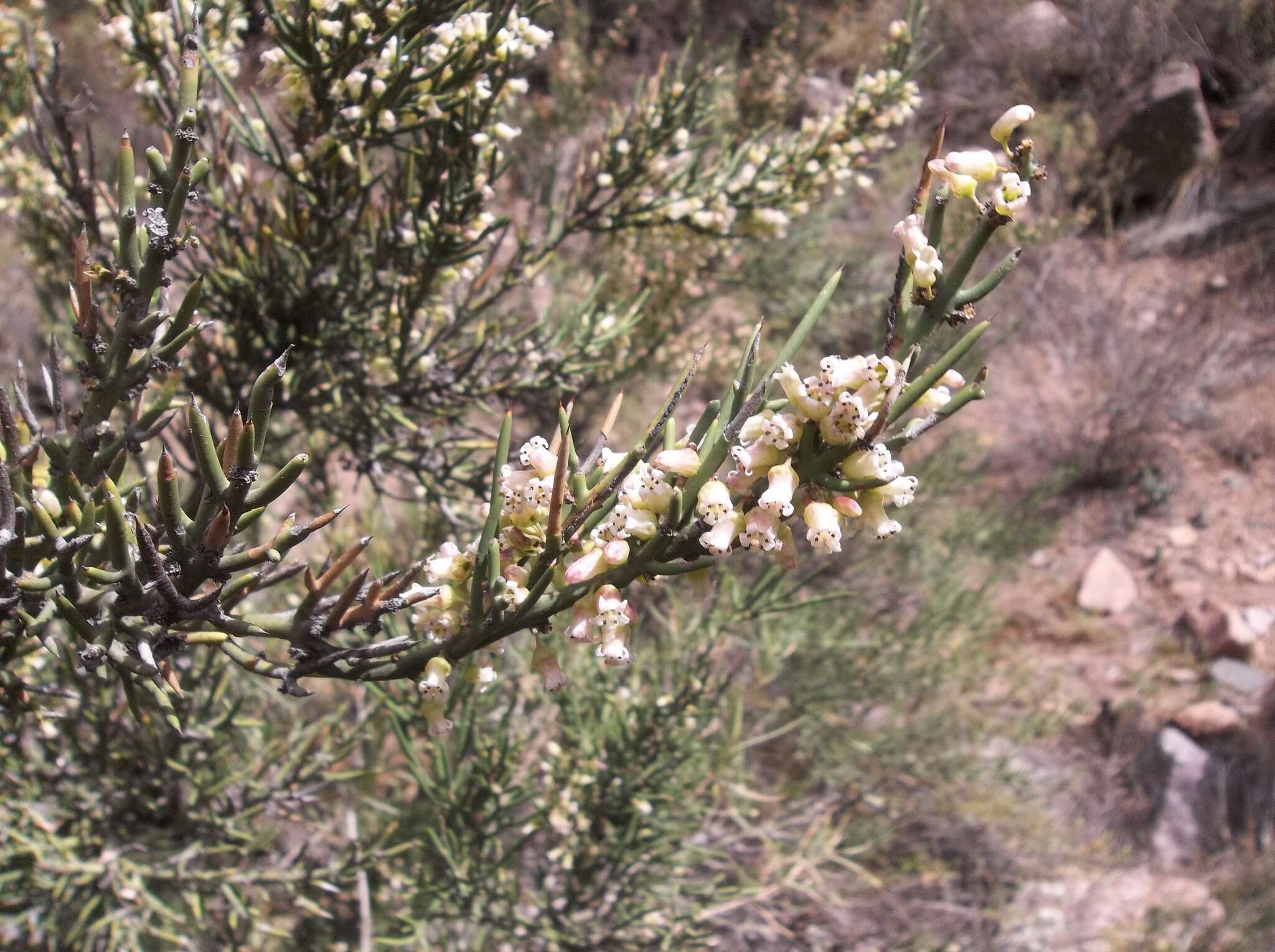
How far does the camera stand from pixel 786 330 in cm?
707

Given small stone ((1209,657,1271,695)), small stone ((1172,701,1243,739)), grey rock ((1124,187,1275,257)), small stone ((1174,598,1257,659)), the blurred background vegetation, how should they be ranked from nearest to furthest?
the blurred background vegetation, small stone ((1172,701,1243,739)), small stone ((1209,657,1271,695)), small stone ((1174,598,1257,659)), grey rock ((1124,187,1275,257))

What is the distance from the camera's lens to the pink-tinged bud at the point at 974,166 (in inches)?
26.6

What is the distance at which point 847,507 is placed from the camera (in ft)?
2.15

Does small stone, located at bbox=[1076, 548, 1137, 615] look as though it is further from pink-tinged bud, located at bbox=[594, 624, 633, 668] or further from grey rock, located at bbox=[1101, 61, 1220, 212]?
pink-tinged bud, located at bbox=[594, 624, 633, 668]

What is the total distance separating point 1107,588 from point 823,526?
6354 mm

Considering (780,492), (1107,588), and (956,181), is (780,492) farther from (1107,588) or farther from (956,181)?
(1107,588)

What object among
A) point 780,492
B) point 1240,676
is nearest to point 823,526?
point 780,492

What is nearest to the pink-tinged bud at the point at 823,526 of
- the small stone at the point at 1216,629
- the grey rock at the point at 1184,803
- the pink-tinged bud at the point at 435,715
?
the pink-tinged bud at the point at 435,715

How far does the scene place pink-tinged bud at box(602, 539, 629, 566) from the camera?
2.11ft

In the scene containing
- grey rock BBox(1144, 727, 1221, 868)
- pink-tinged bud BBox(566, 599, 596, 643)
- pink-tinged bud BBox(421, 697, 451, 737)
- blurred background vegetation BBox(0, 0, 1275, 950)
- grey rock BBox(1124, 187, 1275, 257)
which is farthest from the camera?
grey rock BBox(1124, 187, 1275, 257)

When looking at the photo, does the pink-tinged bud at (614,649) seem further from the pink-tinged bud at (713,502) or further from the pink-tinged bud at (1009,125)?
the pink-tinged bud at (1009,125)

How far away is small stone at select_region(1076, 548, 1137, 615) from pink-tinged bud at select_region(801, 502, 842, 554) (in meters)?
6.20

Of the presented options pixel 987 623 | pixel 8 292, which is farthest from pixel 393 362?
pixel 8 292

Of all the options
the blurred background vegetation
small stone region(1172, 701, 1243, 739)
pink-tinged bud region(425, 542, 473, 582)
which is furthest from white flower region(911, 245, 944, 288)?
small stone region(1172, 701, 1243, 739)
